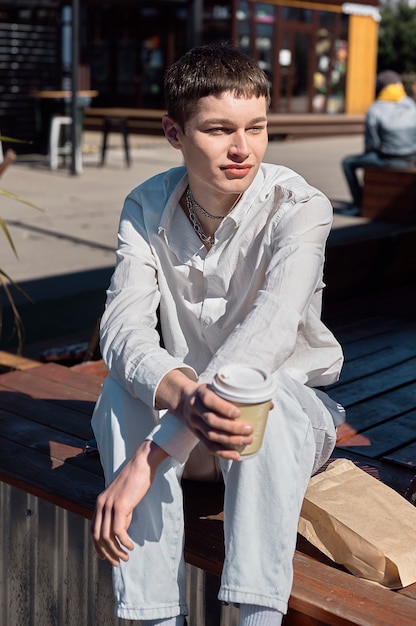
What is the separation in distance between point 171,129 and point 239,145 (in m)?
0.25

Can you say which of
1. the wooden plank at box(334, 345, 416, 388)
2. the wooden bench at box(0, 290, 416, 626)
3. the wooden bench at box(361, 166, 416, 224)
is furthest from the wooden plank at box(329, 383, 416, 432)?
the wooden bench at box(361, 166, 416, 224)

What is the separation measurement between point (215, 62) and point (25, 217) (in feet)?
26.8

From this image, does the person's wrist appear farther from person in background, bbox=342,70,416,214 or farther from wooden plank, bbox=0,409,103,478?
person in background, bbox=342,70,416,214

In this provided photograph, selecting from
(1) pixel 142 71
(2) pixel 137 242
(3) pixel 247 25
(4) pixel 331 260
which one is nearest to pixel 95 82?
(1) pixel 142 71

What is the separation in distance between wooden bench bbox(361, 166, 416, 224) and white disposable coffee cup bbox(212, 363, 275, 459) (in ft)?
25.1

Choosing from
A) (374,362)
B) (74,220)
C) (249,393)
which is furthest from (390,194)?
(249,393)

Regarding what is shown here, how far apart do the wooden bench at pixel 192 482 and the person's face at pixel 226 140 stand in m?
0.86

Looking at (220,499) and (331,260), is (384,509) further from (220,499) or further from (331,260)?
(331,260)

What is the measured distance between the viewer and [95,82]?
2728 centimetres

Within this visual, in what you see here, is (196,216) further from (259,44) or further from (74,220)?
(259,44)

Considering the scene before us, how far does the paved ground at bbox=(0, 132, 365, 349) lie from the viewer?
649cm

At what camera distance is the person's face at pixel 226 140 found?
2.36m

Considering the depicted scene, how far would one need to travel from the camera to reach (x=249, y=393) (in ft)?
6.07

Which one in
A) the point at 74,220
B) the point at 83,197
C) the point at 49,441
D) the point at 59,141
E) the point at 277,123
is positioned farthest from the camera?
the point at 277,123
